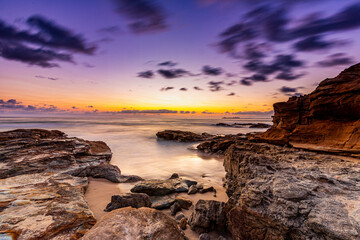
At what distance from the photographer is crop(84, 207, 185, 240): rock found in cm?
226

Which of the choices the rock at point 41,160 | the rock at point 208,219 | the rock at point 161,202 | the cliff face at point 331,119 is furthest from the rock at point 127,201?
the cliff face at point 331,119

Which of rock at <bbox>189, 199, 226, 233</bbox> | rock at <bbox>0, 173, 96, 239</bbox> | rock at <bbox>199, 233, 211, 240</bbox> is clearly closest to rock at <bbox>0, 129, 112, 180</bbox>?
rock at <bbox>0, 173, 96, 239</bbox>

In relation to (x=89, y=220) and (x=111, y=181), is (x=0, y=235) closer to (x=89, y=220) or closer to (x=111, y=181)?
(x=89, y=220)

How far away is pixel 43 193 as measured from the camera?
13.3ft

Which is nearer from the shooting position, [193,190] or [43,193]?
[43,193]

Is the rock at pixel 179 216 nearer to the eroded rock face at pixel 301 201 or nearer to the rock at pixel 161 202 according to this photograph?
the rock at pixel 161 202

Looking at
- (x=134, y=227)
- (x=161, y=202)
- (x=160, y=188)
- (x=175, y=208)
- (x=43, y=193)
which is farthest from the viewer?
(x=160, y=188)

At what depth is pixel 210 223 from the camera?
3.39 metres

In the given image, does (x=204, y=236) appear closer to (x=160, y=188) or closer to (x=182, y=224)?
(x=182, y=224)

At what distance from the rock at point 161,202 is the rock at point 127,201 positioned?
29cm

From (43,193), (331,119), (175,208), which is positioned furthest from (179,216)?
(331,119)

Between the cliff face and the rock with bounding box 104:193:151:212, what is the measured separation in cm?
429

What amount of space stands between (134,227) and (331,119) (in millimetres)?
5338

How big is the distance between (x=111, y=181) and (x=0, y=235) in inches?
149
